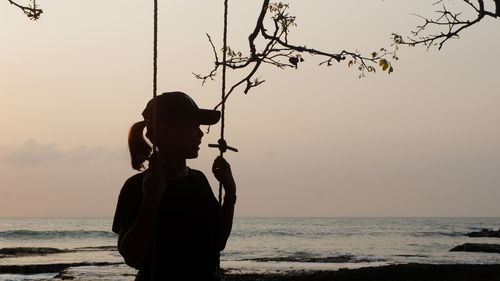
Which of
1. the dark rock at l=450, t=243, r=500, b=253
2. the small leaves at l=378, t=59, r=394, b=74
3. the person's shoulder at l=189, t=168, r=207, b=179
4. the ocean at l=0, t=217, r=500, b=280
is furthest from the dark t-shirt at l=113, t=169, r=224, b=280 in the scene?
the dark rock at l=450, t=243, r=500, b=253

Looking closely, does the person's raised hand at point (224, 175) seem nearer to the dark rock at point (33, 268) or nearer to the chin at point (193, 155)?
the chin at point (193, 155)

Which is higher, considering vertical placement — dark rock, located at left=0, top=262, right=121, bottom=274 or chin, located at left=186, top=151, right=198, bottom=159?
chin, located at left=186, top=151, right=198, bottom=159

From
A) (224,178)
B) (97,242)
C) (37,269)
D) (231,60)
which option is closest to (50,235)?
(97,242)

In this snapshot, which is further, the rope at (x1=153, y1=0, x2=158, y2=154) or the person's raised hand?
the person's raised hand

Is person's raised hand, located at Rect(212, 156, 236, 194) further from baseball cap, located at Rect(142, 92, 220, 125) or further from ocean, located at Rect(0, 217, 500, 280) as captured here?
ocean, located at Rect(0, 217, 500, 280)

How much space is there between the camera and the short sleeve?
3600 millimetres

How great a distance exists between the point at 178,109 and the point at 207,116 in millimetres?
154

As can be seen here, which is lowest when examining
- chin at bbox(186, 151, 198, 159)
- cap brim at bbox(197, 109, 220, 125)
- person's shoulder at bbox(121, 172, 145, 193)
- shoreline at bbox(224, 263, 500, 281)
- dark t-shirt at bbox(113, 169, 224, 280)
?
shoreline at bbox(224, 263, 500, 281)

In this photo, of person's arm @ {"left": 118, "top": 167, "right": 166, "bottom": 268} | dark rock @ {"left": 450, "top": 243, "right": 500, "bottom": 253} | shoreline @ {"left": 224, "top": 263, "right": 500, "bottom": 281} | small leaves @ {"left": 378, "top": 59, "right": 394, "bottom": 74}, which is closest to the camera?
person's arm @ {"left": 118, "top": 167, "right": 166, "bottom": 268}

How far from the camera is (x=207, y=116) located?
3803 mm

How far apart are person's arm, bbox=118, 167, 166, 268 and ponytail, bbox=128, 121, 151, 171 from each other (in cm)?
41

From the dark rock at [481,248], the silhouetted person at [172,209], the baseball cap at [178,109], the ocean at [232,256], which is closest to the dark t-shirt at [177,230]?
the silhouetted person at [172,209]

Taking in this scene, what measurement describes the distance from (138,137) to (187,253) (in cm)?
66

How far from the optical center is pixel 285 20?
30.9ft
